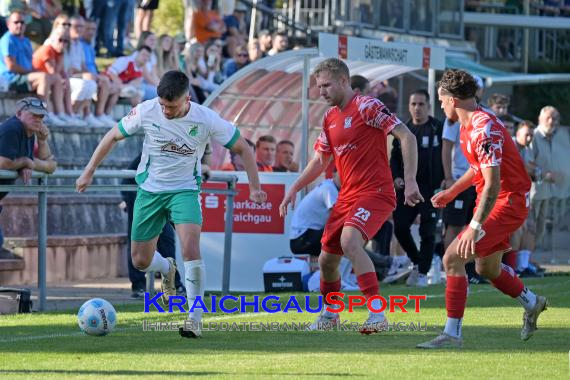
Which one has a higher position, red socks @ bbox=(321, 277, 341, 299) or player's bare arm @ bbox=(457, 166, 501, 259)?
player's bare arm @ bbox=(457, 166, 501, 259)

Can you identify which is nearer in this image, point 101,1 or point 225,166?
point 225,166

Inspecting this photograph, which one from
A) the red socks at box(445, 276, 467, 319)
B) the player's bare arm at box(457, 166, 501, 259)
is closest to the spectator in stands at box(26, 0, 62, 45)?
the red socks at box(445, 276, 467, 319)

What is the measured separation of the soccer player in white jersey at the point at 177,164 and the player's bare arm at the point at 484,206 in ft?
5.91

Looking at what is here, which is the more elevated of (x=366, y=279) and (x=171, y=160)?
(x=171, y=160)

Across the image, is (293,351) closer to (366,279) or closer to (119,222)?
(366,279)

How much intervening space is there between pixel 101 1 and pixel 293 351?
1488cm

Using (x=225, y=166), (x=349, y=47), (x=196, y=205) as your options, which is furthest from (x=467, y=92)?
(x=225, y=166)

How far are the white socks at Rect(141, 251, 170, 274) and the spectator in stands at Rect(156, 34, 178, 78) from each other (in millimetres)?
10559

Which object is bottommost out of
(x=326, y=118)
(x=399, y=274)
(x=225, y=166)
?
(x=399, y=274)

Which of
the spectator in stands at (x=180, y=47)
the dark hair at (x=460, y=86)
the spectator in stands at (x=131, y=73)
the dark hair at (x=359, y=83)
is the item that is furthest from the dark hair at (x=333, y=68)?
the spectator in stands at (x=180, y=47)

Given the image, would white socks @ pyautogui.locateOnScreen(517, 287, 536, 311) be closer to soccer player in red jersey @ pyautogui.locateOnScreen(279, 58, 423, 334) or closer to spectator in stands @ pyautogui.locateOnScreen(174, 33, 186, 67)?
soccer player in red jersey @ pyautogui.locateOnScreen(279, 58, 423, 334)

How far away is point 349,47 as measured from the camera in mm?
16766

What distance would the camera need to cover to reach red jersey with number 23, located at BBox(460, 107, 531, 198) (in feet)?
31.0

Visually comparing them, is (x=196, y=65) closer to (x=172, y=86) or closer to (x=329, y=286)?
(x=329, y=286)
